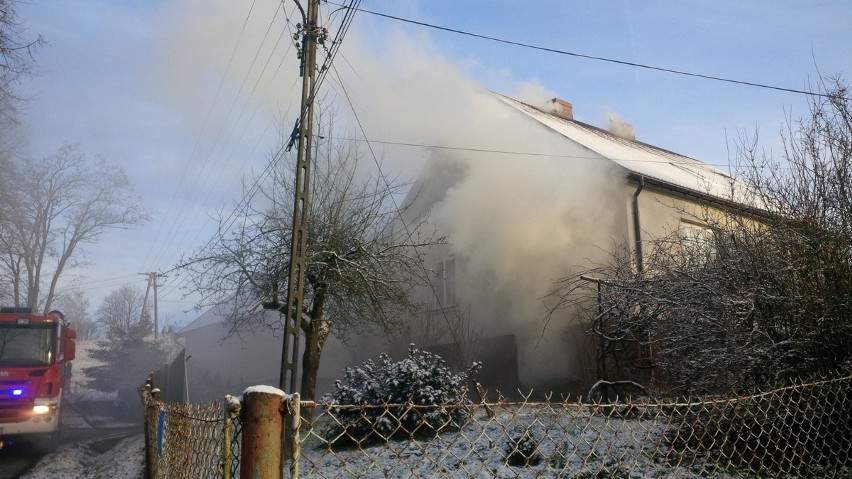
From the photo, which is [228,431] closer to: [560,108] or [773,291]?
[773,291]

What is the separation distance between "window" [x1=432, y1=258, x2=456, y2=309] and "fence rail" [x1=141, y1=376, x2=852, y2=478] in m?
9.48

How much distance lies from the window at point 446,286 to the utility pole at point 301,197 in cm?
679

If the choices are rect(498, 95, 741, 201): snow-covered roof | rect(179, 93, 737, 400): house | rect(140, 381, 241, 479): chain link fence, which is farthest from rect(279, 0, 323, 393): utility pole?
rect(498, 95, 741, 201): snow-covered roof

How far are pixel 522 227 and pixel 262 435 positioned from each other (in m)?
13.7

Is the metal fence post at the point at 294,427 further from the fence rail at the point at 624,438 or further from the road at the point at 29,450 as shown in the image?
the road at the point at 29,450

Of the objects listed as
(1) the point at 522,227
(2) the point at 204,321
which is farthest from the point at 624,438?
(2) the point at 204,321

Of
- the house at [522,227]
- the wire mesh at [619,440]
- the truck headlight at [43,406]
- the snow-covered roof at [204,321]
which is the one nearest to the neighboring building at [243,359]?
the snow-covered roof at [204,321]

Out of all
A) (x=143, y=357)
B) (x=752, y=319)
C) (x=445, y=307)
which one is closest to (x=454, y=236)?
(x=445, y=307)

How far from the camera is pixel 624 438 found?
209 inches

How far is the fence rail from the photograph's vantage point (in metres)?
2.23

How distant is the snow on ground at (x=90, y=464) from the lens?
9.52 metres

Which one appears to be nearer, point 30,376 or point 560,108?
point 30,376

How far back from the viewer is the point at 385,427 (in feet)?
27.1

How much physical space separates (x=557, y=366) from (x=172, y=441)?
11582 mm
